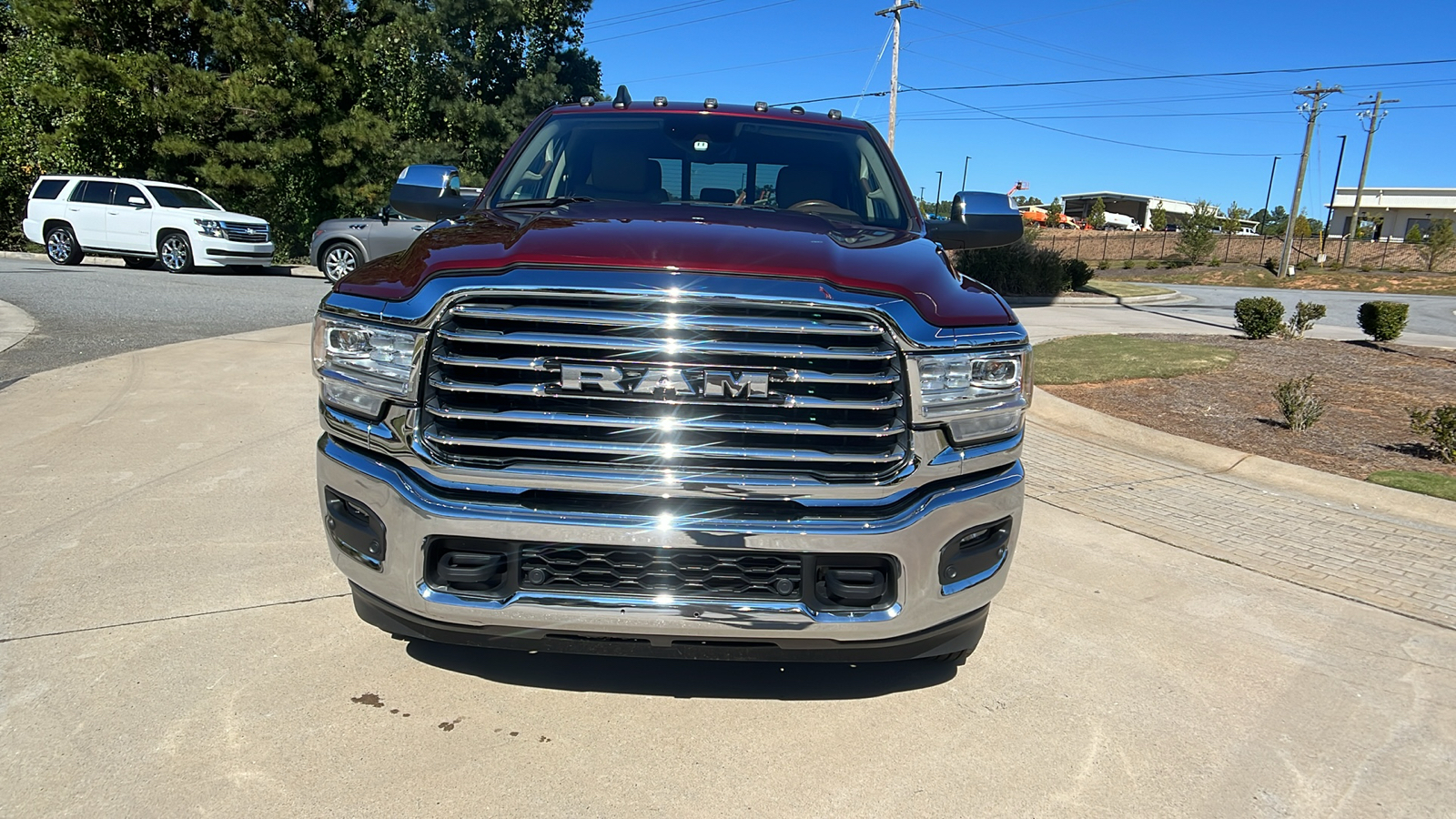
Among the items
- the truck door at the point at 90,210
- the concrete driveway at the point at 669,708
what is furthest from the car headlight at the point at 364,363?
the truck door at the point at 90,210

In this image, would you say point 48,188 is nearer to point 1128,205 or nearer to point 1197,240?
point 1197,240

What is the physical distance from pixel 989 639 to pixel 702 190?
222 cm

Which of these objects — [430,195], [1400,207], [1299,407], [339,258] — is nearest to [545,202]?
[430,195]

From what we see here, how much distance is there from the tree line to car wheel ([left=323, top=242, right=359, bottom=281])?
7.35m

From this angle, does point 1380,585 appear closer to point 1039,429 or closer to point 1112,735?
point 1112,735

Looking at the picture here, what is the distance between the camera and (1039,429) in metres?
7.48

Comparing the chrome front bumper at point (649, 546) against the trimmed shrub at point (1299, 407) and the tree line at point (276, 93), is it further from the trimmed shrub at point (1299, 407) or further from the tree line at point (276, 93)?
the tree line at point (276, 93)

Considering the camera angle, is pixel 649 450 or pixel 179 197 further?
pixel 179 197

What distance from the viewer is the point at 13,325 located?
31.2 ft

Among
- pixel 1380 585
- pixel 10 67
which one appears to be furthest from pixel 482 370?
pixel 10 67

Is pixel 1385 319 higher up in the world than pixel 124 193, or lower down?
lower down

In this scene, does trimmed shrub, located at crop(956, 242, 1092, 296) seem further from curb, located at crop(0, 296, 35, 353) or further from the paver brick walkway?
curb, located at crop(0, 296, 35, 353)

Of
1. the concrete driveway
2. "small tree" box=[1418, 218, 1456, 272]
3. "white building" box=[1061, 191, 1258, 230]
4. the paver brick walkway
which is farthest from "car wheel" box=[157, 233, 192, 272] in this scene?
"white building" box=[1061, 191, 1258, 230]

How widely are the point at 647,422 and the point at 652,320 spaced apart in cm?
27
